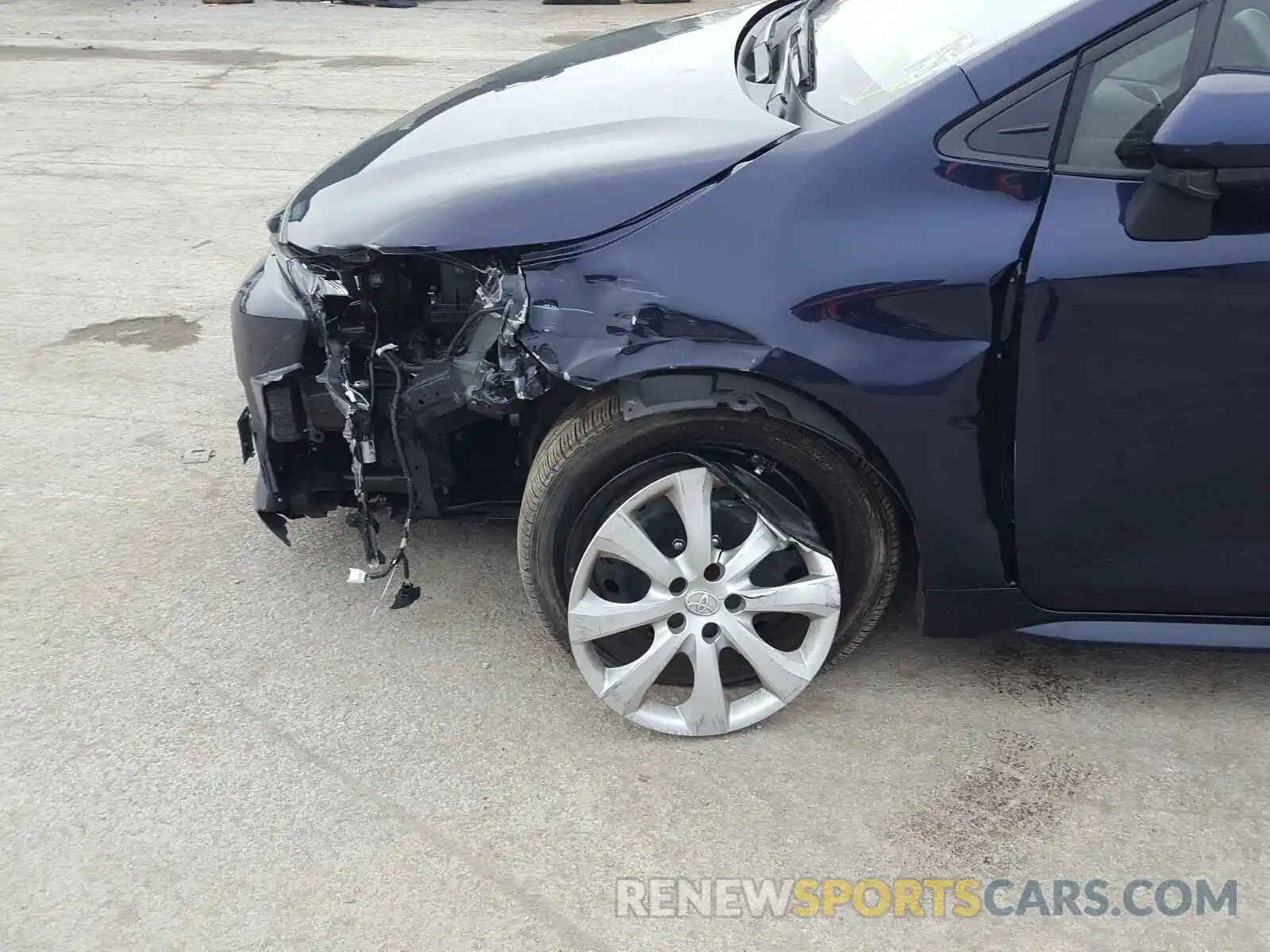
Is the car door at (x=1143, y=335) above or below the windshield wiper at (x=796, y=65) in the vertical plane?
below

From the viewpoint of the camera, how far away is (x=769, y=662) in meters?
2.49

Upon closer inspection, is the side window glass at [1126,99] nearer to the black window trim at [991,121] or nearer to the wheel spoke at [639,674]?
the black window trim at [991,121]

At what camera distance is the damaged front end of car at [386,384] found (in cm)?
240

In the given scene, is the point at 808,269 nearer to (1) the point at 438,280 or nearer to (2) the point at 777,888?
(1) the point at 438,280

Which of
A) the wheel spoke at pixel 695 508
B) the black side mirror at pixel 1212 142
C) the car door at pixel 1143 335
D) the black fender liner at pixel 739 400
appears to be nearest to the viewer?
the black side mirror at pixel 1212 142

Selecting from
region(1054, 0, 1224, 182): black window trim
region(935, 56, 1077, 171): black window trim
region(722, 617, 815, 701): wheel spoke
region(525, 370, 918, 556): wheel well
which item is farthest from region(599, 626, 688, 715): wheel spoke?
region(1054, 0, 1224, 182): black window trim

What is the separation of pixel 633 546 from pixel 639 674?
314mm

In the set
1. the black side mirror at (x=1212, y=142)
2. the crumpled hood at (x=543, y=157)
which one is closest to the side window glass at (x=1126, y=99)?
the black side mirror at (x=1212, y=142)

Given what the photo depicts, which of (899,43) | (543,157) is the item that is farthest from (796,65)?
(543,157)

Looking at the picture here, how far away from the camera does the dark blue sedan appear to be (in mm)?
2092

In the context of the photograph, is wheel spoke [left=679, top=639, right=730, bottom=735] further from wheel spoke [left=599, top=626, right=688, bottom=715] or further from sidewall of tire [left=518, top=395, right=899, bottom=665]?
sidewall of tire [left=518, top=395, right=899, bottom=665]

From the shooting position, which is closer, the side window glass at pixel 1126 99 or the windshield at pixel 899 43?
the side window glass at pixel 1126 99

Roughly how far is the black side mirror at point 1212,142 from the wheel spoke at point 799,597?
1.02 metres

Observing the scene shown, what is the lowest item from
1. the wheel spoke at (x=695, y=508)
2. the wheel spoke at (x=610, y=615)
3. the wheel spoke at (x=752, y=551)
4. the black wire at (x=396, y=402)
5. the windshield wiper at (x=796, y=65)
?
the wheel spoke at (x=610, y=615)
